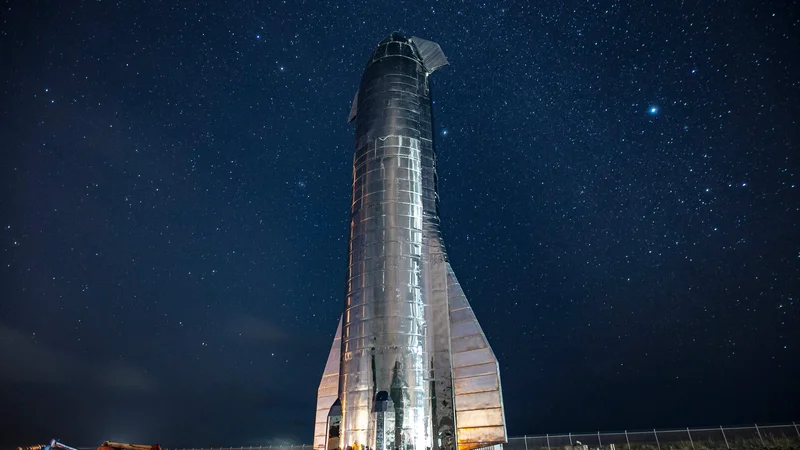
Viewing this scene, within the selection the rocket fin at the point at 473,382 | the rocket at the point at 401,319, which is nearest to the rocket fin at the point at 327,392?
the rocket at the point at 401,319

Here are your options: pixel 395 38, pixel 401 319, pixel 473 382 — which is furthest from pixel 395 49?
pixel 473 382

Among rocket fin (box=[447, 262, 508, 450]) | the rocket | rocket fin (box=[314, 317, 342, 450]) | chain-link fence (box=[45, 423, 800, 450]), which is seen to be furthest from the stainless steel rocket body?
chain-link fence (box=[45, 423, 800, 450])

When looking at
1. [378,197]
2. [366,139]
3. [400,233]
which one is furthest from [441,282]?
[366,139]

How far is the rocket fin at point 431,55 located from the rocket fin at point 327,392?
46.1 ft

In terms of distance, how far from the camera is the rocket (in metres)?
16.6

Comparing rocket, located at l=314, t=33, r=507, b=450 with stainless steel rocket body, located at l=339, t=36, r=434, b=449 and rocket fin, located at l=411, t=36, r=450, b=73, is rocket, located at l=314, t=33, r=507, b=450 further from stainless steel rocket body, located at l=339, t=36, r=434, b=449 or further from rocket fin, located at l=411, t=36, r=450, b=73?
rocket fin, located at l=411, t=36, r=450, b=73

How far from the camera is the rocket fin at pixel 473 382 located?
17719 millimetres

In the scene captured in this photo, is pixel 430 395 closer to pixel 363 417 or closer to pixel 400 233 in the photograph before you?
pixel 363 417

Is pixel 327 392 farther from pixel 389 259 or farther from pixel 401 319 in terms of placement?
pixel 389 259

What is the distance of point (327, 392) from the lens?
2061 cm

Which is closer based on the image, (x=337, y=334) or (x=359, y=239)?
(x=359, y=239)

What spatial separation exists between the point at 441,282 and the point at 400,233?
271 cm

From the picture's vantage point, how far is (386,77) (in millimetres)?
22156

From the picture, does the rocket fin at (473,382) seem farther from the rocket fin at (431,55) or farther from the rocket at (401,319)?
the rocket fin at (431,55)
